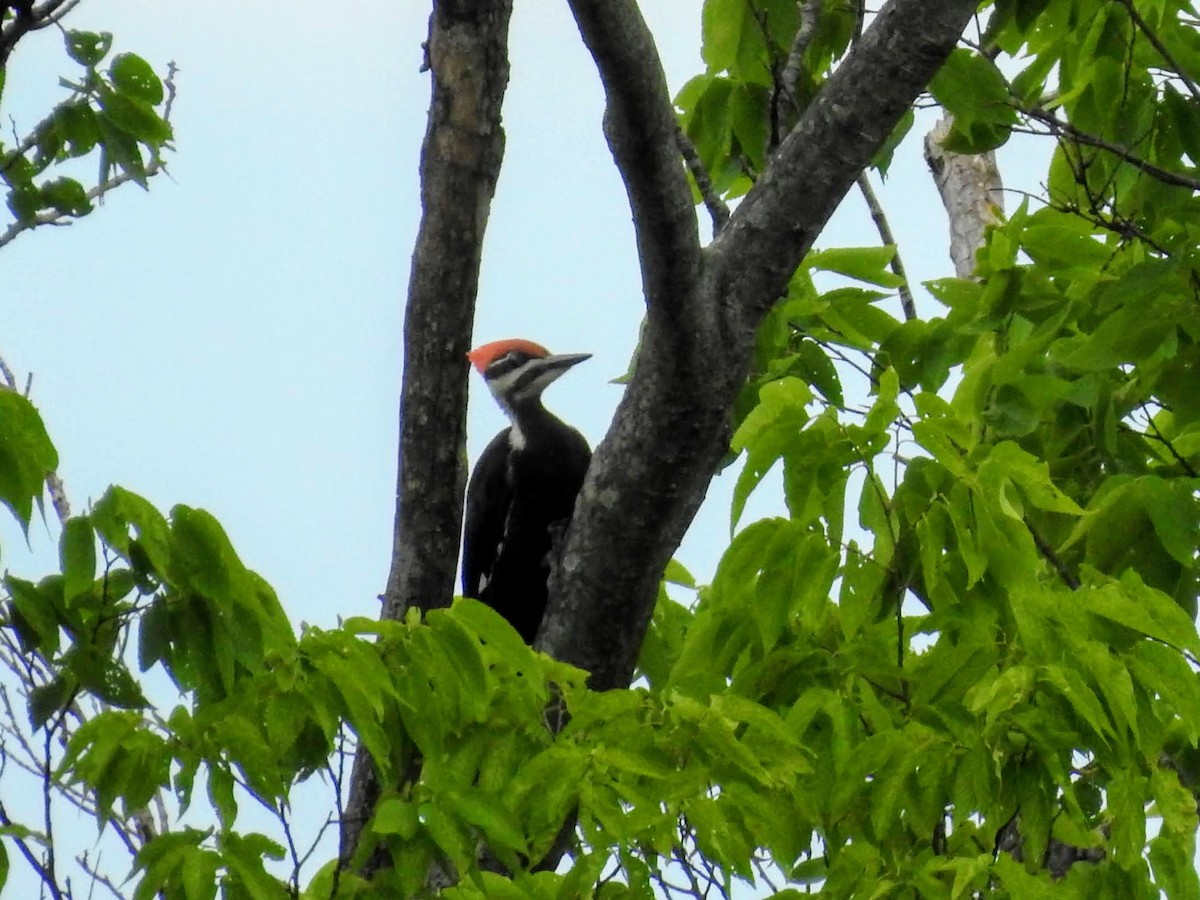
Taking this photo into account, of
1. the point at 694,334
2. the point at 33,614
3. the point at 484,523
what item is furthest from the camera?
the point at 484,523

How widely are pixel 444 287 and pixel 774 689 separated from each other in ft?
3.06

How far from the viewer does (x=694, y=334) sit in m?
2.56

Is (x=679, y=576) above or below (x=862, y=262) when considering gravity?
below

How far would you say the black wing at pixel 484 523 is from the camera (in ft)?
16.3

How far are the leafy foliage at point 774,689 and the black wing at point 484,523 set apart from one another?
2048 mm

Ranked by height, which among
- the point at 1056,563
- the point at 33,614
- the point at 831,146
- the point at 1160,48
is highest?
the point at 1160,48

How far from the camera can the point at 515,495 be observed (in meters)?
4.90

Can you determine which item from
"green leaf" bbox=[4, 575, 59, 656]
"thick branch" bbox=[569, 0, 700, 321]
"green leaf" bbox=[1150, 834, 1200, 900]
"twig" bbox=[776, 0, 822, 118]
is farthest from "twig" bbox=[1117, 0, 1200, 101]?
"green leaf" bbox=[4, 575, 59, 656]

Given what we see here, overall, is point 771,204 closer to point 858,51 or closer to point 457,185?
point 858,51

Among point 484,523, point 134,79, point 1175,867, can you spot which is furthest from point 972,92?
point 484,523

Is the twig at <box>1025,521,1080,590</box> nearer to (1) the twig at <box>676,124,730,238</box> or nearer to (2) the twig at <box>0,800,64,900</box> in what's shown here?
(1) the twig at <box>676,124,730,238</box>

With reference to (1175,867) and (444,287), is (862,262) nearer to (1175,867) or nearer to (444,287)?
(444,287)

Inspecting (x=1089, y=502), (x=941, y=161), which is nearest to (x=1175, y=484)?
(x=1089, y=502)

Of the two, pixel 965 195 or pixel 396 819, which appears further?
pixel 965 195
